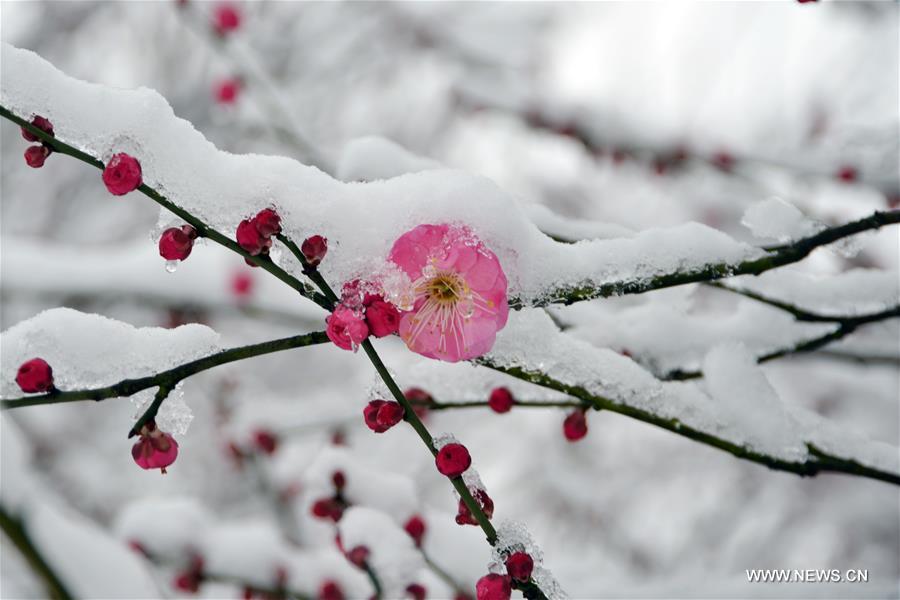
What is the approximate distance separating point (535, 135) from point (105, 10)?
4.43m

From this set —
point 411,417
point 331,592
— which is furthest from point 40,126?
point 331,592

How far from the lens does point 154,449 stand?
97 centimetres

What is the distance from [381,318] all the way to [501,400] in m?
0.47

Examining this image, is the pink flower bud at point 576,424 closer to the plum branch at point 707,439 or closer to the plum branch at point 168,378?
the plum branch at point 707,439

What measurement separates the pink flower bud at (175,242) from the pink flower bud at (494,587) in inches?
23.3

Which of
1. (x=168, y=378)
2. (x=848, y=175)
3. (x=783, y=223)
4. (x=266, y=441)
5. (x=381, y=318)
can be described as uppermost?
(x=848, y=175)

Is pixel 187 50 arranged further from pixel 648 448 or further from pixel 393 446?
pixel 648 448

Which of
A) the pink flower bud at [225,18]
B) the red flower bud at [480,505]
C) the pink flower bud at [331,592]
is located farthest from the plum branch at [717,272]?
the pink flower bud at [225,18]

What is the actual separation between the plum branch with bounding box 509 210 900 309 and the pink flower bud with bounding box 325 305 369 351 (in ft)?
0.74

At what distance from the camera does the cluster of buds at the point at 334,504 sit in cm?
156

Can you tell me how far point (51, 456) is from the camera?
5.07 meters

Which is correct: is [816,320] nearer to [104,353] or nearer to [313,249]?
[313,249]

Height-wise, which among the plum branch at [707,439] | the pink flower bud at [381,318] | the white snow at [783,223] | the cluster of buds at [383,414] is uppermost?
the white snow at [783,223]

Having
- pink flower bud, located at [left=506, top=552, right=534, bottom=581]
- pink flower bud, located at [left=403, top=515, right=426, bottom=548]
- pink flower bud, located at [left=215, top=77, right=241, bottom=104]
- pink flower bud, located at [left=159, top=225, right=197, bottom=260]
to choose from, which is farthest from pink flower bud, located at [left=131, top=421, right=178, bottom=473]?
pink flower bud, located at [left=215, top=77, right=241, bottom=104]
